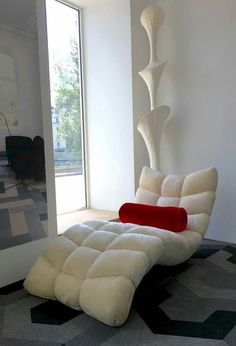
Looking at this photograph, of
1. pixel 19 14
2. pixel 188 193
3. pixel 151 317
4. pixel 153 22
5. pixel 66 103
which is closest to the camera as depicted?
pixel 151 317

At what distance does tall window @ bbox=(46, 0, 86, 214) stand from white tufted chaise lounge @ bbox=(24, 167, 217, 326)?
141cm

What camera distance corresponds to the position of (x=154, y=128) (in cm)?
320

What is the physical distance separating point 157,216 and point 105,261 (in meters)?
0.73

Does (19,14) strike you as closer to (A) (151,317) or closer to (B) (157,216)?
(B) (157,216)

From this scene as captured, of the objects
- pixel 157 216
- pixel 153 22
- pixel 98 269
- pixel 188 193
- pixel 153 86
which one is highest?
pixel 153 22

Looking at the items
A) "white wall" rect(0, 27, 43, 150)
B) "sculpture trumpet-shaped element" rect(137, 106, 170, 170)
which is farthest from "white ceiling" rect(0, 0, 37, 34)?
"sculpture trumpet-shaped element" rect(137, 106, 170, 170)

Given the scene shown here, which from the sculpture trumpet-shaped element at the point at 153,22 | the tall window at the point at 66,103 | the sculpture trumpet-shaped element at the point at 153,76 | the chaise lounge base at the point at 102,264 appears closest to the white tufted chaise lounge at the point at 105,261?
the chaise lounge base at the point at 102,264

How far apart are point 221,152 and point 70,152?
165 centimetres

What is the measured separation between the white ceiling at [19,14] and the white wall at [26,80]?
56mm

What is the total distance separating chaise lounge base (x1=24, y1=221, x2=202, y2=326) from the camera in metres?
1.70

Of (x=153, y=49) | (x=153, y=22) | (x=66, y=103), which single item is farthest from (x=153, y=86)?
(x=66, y=103)

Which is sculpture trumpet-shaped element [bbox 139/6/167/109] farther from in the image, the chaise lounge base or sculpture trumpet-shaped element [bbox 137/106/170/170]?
the chaise lounge base

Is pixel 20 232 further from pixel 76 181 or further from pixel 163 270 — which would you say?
pixel 76 181

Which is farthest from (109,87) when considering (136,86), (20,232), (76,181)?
(20,232)
